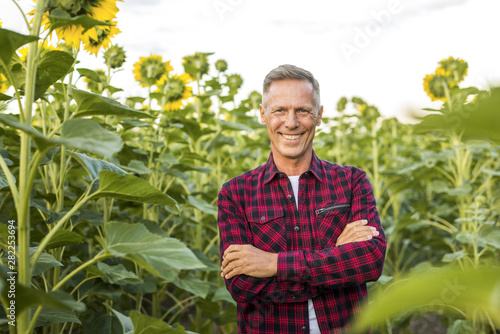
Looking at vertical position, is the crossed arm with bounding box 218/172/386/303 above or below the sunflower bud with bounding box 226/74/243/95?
below

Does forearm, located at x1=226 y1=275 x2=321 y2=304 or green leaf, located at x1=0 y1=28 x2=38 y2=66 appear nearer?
green leaf, located at x1=0 y1=28 x2=38 y2=66

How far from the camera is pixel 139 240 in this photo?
860 mm

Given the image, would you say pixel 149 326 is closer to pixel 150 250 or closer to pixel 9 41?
pixel 150 250

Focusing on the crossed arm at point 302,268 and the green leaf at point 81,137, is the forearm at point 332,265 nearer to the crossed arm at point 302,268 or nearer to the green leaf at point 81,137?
the crossed arm at point 302,268

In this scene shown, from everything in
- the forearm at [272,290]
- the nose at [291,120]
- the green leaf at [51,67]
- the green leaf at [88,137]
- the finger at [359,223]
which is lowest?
the forearm at [272,290]

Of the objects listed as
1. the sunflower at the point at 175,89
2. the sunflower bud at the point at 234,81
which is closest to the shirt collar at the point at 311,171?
the sunflower at the point at 175,89

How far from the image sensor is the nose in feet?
5.31

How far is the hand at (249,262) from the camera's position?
145 centimetres

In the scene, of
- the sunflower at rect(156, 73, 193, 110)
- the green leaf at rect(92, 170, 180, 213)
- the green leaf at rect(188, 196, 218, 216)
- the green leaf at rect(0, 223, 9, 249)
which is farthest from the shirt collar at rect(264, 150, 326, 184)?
the sunflower at rect(156, 73, 193, 110)

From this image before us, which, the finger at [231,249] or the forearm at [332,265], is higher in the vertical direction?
the finger at [231,249]

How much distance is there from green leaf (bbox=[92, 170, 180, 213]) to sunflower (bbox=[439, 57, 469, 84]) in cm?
244

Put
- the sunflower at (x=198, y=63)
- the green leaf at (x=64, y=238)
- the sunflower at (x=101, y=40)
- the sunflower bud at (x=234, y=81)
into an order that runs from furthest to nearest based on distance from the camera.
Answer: the sunflower bud at (x=234, y=81) → the sunflower at (x=198, y=63) → the sunflower at (x=101, y=40) → the green leaf at (x=64, y=238)

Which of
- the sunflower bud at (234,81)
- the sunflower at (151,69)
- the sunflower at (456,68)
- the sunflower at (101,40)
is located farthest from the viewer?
the sunflower bud at (234,81)

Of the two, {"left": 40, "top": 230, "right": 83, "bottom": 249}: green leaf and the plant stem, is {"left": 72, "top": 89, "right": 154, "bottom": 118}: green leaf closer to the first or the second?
the plant stem
